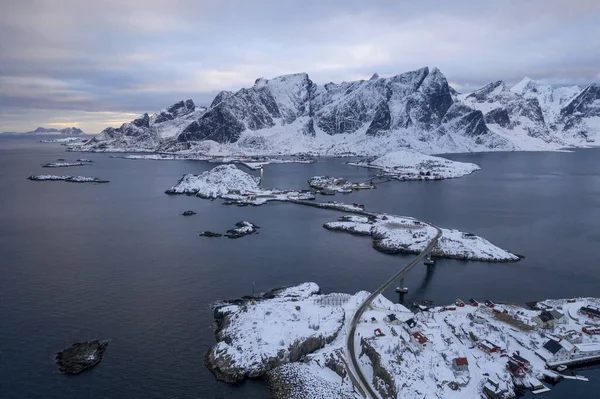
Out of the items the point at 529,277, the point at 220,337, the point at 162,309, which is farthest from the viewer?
the point at 529,277

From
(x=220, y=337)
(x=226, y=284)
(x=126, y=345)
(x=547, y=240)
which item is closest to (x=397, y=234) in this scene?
(x=547, y=240)

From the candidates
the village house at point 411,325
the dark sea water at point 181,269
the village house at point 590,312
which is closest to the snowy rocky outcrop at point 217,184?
the dark sea water at point 181,269

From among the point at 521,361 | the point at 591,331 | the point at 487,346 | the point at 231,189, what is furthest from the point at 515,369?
the point at 231,189

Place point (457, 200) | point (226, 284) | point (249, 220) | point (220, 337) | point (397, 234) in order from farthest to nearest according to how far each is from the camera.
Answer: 1. point (457, 200)
2. point (249, 220)
3. point (397, 234)
4. point (226, 284)
5. point (220, 337)

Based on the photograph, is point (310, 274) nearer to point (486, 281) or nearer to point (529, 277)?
point (486, 281)

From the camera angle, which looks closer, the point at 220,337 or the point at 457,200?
the point at 220,337

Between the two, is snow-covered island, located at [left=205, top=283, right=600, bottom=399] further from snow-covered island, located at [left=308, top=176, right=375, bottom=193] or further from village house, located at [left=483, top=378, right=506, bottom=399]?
snow-covered island, located at [left=308, top=176, right=375, bottom=193]

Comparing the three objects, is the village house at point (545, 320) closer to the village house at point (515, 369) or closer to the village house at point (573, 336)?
the village house at point (573, 336)
